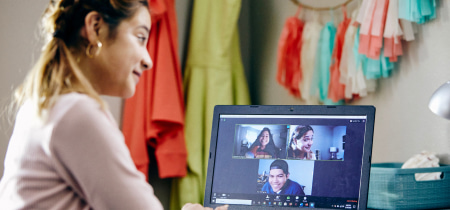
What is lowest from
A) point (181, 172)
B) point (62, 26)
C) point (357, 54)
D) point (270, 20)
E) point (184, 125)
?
point (181, 172)

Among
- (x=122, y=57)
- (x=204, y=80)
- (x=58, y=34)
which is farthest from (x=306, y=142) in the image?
(x=204, y=80)

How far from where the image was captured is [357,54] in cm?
155

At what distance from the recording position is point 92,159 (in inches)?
27.1

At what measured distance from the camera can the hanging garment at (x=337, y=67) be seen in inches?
64.9

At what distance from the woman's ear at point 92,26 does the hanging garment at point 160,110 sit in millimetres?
966

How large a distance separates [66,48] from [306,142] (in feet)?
1.75

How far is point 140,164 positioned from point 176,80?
35 centimetres

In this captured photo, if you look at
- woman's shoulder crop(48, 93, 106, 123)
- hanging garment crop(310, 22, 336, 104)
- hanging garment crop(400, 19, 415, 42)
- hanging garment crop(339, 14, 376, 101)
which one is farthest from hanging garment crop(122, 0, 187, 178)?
woman's shoulder crop(48, 93, 106, 123)

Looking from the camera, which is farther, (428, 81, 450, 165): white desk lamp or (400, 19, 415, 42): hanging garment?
(400, 19, 415, 42): hanging garment

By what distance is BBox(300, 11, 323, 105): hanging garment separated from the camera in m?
1.77

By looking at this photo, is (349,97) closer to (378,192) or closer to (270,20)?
(378,192)

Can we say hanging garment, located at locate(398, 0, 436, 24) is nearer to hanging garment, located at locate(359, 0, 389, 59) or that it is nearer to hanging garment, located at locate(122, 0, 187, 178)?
hanging garment, located at locate(359, 0, 389, 59)

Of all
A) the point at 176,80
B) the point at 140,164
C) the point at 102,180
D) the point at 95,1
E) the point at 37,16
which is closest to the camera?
the point at 102,180

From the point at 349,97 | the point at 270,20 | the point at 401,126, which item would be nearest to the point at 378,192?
the point at 401,126
